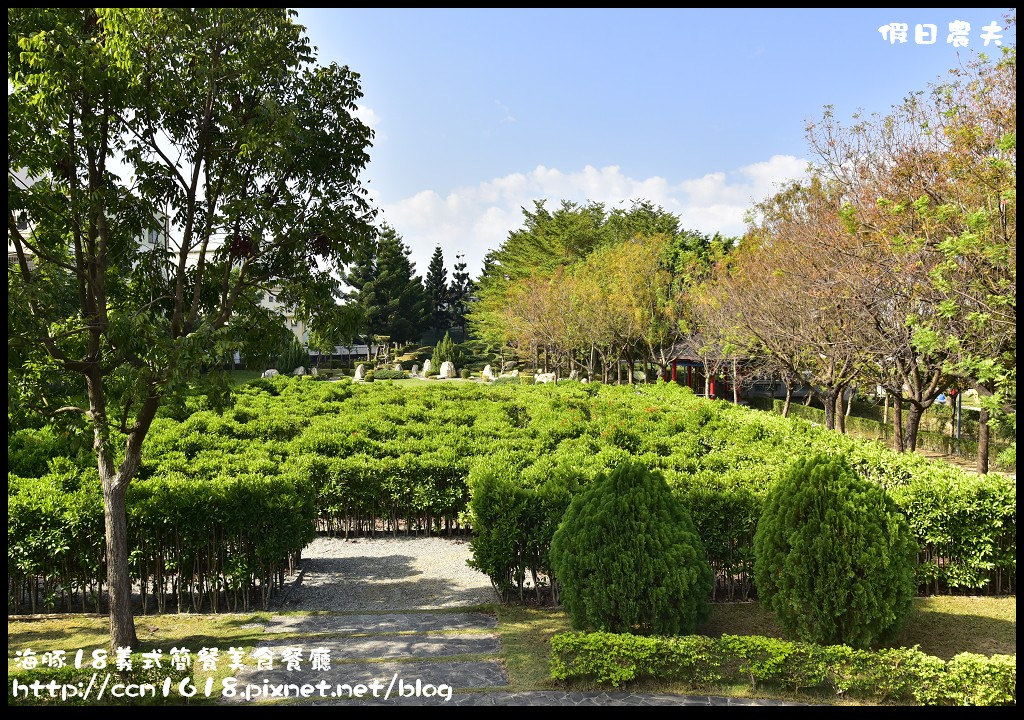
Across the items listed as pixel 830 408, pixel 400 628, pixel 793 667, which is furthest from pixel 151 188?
pixel 830 408

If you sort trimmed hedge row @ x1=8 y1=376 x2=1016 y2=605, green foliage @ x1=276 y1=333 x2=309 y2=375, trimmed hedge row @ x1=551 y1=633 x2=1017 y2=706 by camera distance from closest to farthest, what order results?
trimmed hedge row @ x1=551 y1=633 x2=1017 y2=706 → trimmed hedge row @ x1=8 y1=376 x2=1016 y2=605 → green foliage @ x1=276 y1=333 x2=309 y2=375

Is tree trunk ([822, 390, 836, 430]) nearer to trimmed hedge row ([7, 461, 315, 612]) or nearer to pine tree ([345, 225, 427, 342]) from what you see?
trimmed hedge row ([7, 461, 315, 612])

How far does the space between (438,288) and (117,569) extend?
233 ft

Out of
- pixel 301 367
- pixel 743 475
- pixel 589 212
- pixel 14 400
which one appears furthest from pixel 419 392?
pixel 589 212

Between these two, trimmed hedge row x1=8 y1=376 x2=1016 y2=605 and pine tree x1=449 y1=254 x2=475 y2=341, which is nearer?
trimmed hedge row x1=8 y1=376 x2=1016 y2=605

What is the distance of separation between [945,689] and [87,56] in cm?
816

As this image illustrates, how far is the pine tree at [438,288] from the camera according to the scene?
3012 inches

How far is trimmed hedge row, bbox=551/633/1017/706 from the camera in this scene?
5.52 metres

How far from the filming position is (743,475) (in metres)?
8.67

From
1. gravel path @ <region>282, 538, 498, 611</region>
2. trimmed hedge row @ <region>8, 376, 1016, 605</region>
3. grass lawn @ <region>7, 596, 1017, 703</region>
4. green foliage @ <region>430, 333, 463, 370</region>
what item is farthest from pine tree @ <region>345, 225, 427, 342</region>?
grass lawn @ <region>7, 596, 1017, 703</region>

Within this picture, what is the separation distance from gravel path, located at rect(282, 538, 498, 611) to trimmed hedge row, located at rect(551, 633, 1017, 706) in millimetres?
2677

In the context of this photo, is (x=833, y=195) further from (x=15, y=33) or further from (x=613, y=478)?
(x=15, y=33)

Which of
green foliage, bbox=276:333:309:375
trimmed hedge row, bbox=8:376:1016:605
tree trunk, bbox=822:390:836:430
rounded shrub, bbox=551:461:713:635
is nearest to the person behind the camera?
rounded shrub, bbox=551:461:713:635

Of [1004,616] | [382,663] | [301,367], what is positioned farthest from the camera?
[301,367]
